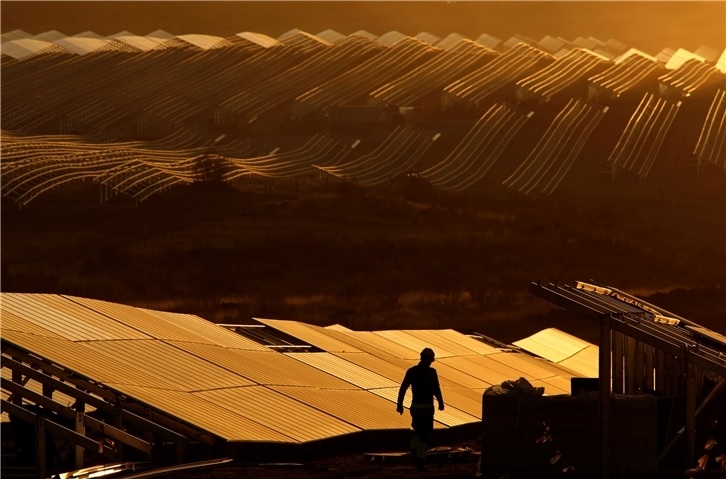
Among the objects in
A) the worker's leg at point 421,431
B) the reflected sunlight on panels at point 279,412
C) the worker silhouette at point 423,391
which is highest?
the worker silhouette at point 423,391

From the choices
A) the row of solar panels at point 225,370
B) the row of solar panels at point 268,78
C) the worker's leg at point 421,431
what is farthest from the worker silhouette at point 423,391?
the row of solar panels at point 268,78

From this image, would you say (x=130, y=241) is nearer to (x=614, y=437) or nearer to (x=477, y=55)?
(x=614, y=437)

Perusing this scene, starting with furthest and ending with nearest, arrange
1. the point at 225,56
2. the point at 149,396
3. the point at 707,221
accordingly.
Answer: the point at 225,56 < the point at 707,221 < the point at 149,396

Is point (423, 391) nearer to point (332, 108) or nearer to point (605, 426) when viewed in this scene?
point (605, 426)

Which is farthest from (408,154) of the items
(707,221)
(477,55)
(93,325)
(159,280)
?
(93,325)

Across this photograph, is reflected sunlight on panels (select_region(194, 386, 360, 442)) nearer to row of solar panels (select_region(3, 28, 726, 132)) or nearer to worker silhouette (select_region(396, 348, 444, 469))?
worker silhouette (select_region(396, 348, 444, 469))

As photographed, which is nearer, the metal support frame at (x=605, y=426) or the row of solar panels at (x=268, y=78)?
the metal support frame at (x=605, y=426)

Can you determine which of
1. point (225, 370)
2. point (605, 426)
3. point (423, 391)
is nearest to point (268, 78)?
point (225, 370)

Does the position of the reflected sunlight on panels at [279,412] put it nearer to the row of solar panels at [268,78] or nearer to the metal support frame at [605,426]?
the metal support frame at [605,426]
